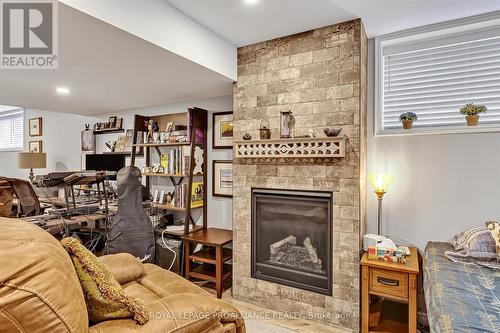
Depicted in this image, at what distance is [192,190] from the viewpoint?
3.36m

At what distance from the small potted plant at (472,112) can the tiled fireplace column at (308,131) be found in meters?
0.75

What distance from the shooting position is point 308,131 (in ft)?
8.00

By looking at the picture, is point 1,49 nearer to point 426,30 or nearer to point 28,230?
point 28,230

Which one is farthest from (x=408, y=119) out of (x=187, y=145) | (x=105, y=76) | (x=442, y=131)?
(x=105, y=76)

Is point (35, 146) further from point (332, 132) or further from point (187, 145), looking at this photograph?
point (332, 132)

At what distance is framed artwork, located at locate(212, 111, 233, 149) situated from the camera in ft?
10.9

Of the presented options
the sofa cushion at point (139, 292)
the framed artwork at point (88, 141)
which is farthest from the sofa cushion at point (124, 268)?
the framed artwork at point (88, 141)

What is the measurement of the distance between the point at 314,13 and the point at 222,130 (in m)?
1.66

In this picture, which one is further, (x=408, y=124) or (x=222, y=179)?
(x=222, y=179)

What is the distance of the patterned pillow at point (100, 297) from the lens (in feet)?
3.79

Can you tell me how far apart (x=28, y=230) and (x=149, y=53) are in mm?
1500

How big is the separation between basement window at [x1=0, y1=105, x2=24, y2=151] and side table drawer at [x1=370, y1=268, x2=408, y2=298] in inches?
268

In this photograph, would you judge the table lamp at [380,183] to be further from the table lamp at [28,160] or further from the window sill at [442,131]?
the table lamp at [28,160]

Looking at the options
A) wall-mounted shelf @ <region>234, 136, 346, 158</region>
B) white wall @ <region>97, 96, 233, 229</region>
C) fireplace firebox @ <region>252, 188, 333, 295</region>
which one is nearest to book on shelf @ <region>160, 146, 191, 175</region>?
white wall @ <region>97, 96, 233, 229</region>
